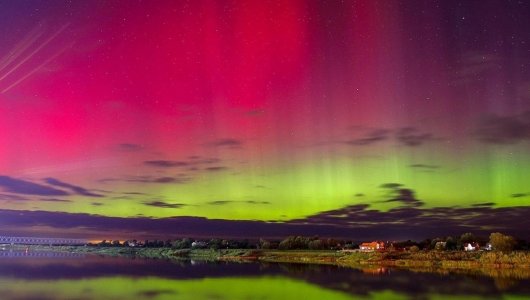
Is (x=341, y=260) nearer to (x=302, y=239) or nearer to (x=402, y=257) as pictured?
(x=402, y=257)

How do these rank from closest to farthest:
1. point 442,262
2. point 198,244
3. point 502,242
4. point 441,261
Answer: point 442,262 < point 441,261 < point 502,242 < point 198,244

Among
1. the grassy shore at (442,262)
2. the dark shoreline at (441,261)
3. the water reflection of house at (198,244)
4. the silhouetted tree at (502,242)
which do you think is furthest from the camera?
the water reflection of house at (198,244)

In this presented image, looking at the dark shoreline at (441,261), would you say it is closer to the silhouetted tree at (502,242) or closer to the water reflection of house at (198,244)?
the silhouetted tree at (502,242)

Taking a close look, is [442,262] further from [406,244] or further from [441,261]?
[406,244]

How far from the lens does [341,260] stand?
9056cm

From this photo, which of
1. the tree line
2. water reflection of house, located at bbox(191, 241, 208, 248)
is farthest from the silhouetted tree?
water reflection of house, located at bbox(191, 241, 208, 248)

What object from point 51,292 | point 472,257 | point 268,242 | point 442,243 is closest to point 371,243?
point 442,243

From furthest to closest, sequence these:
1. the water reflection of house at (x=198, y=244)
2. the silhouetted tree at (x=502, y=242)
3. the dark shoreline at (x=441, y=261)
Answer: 1. the water reflection of house at (x=198, y=244)
2. the silhouetted tree at (x=502, y=242)
3. the dark shoreline at (x=441, y=261)

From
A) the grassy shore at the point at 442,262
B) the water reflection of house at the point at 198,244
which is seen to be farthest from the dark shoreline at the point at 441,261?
the water reflection of house at the point at 198,244

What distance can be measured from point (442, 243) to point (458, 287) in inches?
3123

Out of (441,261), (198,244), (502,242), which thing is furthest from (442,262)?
(198,244)

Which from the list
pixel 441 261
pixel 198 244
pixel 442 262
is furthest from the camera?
pixel 198 244

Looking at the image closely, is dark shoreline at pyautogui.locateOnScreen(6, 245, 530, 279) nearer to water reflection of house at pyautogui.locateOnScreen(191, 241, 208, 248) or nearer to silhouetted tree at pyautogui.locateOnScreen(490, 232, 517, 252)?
silhouetted tree at pyautogui.locateOnScreen(490, 232, 517, 252)

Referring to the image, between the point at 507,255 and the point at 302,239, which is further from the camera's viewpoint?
the point at 302,239
